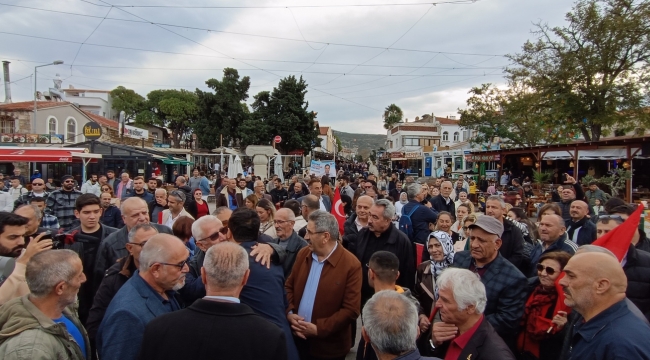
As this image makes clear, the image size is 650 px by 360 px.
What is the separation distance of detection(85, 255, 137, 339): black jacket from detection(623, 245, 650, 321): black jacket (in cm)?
380

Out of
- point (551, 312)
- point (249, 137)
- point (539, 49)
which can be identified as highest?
point (539, 49)

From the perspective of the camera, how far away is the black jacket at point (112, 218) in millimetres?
6052

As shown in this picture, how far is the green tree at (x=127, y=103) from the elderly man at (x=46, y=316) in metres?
59.7

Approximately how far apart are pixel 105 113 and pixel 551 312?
6127 centimetres

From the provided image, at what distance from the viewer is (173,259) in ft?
7.66


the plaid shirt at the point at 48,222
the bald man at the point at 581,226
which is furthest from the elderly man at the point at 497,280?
the plaid shirt at the point at 48,222

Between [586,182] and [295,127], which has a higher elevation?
[295,127]

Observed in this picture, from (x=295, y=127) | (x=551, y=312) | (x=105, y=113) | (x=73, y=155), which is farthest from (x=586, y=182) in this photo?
(x=105, y=113)

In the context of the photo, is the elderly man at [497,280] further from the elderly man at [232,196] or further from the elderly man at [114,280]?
the elderly man at [232,196]

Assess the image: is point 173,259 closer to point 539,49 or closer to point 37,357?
point 37,357

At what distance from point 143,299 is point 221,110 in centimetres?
4084

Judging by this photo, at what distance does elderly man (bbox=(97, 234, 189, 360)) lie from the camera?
6.90 feet

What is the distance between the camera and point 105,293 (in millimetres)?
2709

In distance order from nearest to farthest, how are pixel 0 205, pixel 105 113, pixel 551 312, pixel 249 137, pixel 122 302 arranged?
pixel 122 302 < pixel 551 312 < pixel 0 205 < pixel 249 137 < pixel 105 113
